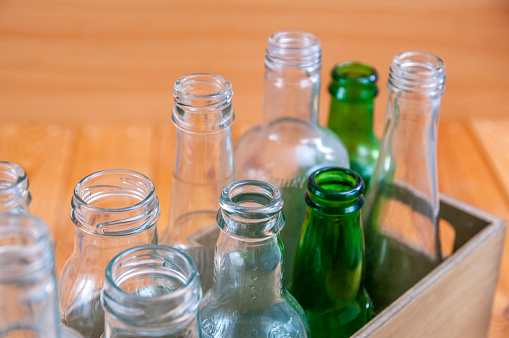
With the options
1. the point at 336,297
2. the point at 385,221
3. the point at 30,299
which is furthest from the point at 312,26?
the point at 30,299

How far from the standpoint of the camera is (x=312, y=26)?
3.04 feet

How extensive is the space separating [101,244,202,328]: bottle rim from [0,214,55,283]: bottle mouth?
4 centimetres

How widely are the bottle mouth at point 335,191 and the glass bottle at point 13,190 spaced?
0.50 ft

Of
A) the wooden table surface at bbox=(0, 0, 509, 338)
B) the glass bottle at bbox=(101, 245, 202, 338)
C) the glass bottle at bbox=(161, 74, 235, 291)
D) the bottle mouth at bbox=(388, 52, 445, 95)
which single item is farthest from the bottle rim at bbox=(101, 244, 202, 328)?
the wooden table surface at bbox=(0, 0, 509, 338)

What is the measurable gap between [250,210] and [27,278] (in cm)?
11

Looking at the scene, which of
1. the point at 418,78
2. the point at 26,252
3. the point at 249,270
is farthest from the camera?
the point at 418,78

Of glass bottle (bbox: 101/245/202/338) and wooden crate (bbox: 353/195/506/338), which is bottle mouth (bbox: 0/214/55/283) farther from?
wooden crate (bbox: 353/195/506/338)

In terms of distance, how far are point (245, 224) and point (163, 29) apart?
26.4 inches

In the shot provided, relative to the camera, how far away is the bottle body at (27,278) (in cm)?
21

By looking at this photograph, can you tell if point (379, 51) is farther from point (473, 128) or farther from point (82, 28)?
point (82, 28)

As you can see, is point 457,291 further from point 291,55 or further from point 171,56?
point 171,56

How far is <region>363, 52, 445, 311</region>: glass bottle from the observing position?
0.44 metres

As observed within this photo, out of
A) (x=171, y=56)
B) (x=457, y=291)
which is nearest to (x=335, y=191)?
(x=457, y=291)

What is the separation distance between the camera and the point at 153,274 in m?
0.28
